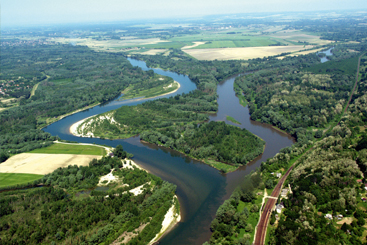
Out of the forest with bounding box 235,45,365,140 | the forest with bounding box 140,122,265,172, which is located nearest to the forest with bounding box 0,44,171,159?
the forest with bounding box 140,122,265,172

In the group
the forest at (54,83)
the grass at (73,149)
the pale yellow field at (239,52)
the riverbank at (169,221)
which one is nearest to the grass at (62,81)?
the forest at (54,83)

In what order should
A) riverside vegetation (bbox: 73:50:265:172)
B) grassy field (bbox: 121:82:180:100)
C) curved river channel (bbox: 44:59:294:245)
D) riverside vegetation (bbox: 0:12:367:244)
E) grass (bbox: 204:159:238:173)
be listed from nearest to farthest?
riverside vegetation (bbox: 0:12:367:244)
curved river channel (bbox: 44:59:294:245)
grass (bbox: 204:159:238:173)
riverside vegetation (bbox: 73:50:265:172)
grassy field (bbox: 121:82:180:100)

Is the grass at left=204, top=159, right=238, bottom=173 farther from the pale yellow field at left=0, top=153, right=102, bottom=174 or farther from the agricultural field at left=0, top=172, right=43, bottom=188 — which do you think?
the agricultural field at left=0, top=172, right=43, bottom=188

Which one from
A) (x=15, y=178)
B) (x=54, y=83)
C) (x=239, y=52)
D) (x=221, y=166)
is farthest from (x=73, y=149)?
(x=239, y=52)

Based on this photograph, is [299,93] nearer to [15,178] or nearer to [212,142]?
[212,142]

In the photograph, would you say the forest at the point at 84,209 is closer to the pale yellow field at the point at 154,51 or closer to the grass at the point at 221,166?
the grass at the point at 221,166

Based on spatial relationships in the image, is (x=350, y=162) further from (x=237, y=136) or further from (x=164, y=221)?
(x=164, y=221)
